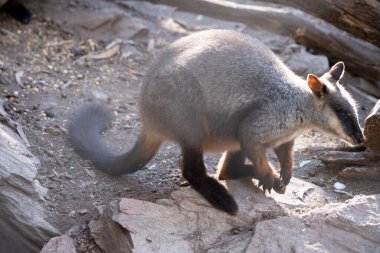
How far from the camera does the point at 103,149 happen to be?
5.98 metres

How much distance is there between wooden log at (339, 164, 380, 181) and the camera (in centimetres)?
584

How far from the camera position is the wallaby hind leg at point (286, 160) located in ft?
18.2

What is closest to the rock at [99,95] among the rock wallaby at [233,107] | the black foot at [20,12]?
the black foot at [20,12]

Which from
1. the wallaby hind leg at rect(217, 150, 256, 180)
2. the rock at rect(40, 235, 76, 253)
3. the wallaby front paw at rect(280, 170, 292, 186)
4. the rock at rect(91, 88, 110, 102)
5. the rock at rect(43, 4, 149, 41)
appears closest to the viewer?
the rock at rect(40, 235, 76, 253)

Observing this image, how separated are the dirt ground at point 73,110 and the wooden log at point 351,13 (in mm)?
1219

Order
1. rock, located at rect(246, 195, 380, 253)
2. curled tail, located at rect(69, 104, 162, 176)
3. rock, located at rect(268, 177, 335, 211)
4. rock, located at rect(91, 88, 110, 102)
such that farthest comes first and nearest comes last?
1. rock, located at rect(91, 88, 110, 102)
2. curled tail, located at rect(69, 104, 162, 176)
3. rock, located at rect(268, 177, 335, 211)
4. rock, located at rect(246, 195, 380, 253)

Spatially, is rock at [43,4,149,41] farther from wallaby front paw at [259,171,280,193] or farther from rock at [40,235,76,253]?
rock at [40,235,76,253]

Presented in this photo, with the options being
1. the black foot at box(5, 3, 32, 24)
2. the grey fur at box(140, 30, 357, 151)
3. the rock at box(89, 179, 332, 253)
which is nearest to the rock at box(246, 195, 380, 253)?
the rock at box(89, 179, 332, 253)

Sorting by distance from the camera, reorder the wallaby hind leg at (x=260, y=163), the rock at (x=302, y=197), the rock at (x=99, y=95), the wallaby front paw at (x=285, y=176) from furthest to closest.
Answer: the rock at (x=99, y=95)
the wallaby front paw at (x=285, y=176)
the rock at (x=302, y=197)
the wallaby hind leg at (x=260, y=163)

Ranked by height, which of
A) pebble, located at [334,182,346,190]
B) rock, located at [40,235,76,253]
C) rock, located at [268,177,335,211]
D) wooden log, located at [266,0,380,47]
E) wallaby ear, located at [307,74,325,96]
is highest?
wooden log, located at [266,0,380,47]

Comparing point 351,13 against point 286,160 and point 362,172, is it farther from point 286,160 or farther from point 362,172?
point 286,160

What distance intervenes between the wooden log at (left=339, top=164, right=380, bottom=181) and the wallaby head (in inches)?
25.1

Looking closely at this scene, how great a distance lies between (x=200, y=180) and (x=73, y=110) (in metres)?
2.34

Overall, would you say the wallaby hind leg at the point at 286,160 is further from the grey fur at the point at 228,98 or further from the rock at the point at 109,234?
the rock at the point at 109,234
